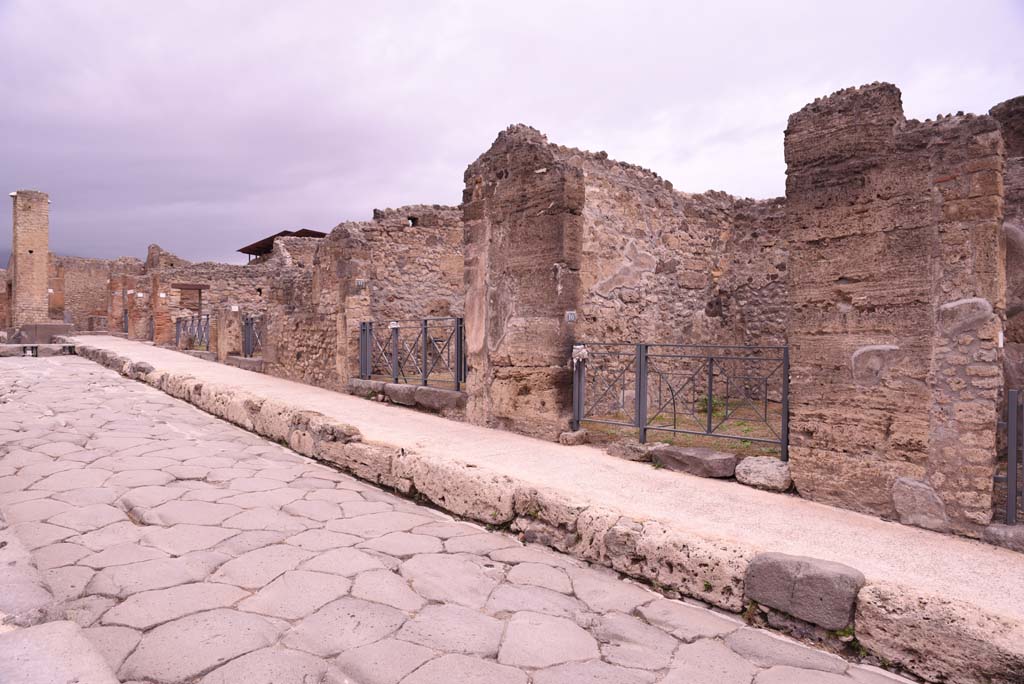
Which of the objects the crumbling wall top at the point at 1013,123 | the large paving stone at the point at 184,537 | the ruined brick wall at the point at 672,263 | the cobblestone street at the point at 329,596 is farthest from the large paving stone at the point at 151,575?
the crumbling wall top at the point at 1013,123

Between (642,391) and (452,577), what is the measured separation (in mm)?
2695

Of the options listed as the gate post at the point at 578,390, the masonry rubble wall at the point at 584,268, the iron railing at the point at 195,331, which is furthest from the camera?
the iron railing at the point at 195,331

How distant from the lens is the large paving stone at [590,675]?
2125 mm

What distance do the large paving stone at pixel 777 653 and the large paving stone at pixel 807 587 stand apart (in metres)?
0.11

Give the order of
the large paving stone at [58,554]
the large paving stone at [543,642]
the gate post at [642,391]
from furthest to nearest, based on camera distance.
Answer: the gate post at [642,391] < the large paving stone at [58,554] < the large paving stone at [543,642]

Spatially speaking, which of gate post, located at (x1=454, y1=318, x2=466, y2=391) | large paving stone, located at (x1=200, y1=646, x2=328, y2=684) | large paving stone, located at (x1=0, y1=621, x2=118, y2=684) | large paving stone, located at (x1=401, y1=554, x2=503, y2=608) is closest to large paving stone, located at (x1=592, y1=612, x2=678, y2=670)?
large paving stone, located at (x1=401, y1=554, x2=503, y2=608)

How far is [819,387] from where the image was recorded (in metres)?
3.83

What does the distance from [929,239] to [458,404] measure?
4604 mm

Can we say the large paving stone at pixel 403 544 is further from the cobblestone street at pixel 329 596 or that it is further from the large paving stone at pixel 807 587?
the large paving stone at pixel 807 587

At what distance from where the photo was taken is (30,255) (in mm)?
29578

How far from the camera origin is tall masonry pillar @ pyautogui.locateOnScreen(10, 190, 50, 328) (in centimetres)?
2933

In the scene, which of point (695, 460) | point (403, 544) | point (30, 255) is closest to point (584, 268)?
point (695, 460)

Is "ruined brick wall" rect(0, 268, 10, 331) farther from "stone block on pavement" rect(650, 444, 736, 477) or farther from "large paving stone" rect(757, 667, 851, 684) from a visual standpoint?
"large paving stone" rect(757, 667, 851, 684)

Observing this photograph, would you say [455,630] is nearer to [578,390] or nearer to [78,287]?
[578,390]
